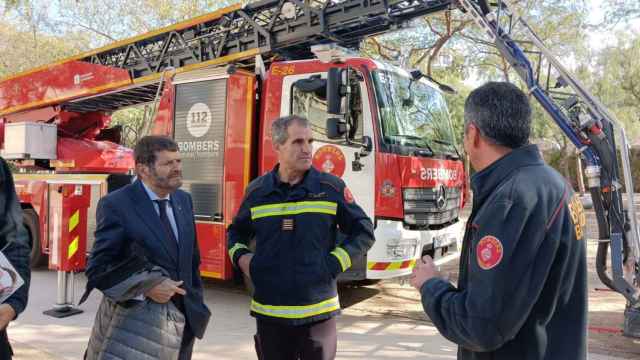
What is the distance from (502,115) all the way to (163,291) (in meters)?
Result: 1.60

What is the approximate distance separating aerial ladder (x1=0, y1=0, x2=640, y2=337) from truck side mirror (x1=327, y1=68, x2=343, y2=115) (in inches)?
49.1

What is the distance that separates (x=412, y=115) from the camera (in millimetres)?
5773

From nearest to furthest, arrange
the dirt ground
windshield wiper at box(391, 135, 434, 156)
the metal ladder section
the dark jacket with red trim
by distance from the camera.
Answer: the dark jacket with red trim → the dirt ground → windshield wiper at box(391, 135, 434, 156) → the metal ladder section

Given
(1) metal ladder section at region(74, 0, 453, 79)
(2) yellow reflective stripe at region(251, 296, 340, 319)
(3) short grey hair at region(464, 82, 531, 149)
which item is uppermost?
(1) metal ladder section at region(74, 0, 453, 79)

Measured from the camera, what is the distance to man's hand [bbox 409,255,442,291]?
5.68 feet

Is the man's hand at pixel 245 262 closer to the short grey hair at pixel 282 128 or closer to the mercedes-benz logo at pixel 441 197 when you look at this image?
the short grey hair at pixel 282 128

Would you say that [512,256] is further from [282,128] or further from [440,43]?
[440,43]

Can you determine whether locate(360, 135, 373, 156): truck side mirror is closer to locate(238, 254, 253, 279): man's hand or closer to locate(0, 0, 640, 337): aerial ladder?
locate(0, 0, 640, 337): aerial ladder

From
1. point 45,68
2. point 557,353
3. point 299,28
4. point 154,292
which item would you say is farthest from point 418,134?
point 45,68

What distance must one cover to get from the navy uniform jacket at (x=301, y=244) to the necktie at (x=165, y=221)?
1.32 ft

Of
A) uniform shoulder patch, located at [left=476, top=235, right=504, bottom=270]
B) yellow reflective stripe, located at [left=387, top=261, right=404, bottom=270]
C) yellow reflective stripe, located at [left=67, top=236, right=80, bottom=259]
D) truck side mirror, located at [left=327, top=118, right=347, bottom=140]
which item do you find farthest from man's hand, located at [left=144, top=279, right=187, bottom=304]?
yellow reflective stripe, located at [left=67, top=236, right=80, bottom=259]

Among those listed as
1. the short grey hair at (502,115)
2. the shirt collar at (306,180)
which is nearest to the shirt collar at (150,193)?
the shirt collar at (306,180)

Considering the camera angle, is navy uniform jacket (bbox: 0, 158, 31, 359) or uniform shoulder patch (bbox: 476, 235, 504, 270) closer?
uniform shoulder patch (bbox: 476, 235, 504, 270)

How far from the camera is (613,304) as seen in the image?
21.1ft
